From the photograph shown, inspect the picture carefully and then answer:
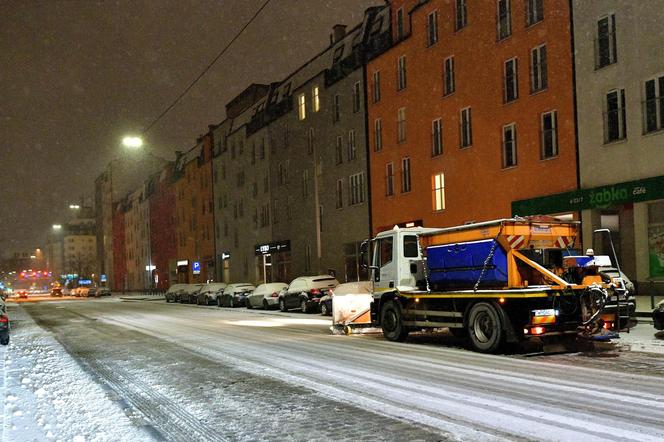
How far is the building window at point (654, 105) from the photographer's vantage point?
835 inches

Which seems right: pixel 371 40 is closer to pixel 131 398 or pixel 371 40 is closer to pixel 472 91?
pixel 472 91

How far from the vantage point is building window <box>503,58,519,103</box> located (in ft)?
88.7

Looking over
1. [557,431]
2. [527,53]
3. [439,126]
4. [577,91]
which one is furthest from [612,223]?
[557,431]

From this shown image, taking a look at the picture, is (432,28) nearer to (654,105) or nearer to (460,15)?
(460,15)

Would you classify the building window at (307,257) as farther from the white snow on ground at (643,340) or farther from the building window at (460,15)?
the white snow on ground at (643,340)

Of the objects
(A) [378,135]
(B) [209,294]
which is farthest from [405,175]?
(B) [209,294]

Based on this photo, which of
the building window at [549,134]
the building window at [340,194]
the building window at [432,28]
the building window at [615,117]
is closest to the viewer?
the building window at [615,117]

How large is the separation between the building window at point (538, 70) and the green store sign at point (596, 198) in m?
4.71

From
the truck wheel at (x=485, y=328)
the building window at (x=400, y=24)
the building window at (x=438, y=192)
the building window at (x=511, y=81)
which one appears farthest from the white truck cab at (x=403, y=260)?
the building window at (x=400, y=24)

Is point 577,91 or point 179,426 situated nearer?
point 179,426

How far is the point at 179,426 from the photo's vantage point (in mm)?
6867

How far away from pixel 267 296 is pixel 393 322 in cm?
1740

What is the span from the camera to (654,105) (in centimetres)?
2148

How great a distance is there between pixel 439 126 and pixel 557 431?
26.7 meters
